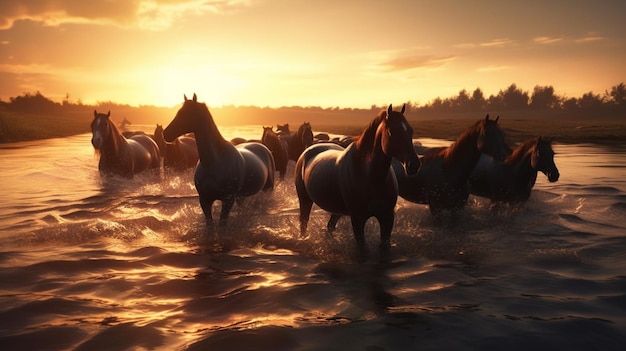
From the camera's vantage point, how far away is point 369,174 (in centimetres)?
546

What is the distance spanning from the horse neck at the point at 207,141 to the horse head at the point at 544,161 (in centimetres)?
622

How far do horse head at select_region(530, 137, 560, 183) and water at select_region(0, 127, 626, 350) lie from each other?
1.00 m

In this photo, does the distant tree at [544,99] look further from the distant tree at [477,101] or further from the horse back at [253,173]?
the horse back at [253,173]

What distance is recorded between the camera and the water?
3.66 m

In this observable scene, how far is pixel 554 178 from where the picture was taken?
8180mm

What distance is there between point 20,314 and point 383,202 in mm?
4229

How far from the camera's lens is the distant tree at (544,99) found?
126 m

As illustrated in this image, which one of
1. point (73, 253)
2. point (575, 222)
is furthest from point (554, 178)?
point (73, 253)

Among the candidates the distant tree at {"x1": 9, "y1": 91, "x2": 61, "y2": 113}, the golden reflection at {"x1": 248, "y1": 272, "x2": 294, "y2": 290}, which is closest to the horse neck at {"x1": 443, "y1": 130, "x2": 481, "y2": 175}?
the golden reflection at {"x1": 248, "y1": 272, "x2": 294, "y2": 290}

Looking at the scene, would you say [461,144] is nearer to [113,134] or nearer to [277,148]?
[277,148]

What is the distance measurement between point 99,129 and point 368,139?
29.2ft

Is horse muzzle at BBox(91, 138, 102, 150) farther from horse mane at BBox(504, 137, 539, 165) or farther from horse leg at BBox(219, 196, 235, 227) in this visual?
horse mane at BBox(504, 137, 539, 165)

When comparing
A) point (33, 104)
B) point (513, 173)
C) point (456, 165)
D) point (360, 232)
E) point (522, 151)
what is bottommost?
point (360, 232)

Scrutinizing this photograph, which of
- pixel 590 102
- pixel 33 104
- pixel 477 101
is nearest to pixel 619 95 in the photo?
pixel 590 102
